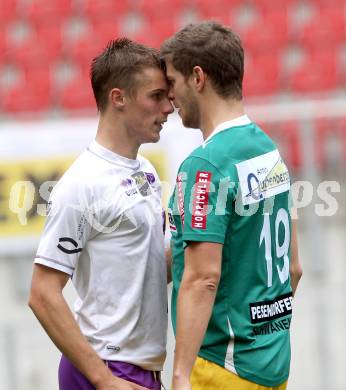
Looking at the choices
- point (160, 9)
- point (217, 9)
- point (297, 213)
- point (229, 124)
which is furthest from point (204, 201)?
point (160, 9)

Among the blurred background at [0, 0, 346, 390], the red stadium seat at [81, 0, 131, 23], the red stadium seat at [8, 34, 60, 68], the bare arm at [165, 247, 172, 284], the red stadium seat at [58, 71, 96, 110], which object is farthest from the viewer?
the red stadium seat at [81, 0, 131, 23]

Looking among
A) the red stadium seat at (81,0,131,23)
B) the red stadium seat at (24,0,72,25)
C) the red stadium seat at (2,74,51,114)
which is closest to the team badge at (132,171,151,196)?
the red stadium seat at (2,74,51,114)

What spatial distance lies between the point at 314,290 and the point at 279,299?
2.11m

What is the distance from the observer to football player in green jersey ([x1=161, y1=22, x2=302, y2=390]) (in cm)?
249

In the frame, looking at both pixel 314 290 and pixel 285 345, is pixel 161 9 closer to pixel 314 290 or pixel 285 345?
pixel 314 290

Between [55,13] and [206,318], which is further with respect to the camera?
[55,13]

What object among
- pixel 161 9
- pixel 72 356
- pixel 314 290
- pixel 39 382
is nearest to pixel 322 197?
Answer: pixel 314 290

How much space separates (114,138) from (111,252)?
0.36m

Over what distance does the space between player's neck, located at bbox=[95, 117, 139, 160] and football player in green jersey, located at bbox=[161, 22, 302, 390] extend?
0.20 metres

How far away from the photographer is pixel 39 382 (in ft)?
15.8

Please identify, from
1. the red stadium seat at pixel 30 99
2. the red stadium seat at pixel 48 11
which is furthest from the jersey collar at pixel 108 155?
the red stadium seat at pixel 48 11

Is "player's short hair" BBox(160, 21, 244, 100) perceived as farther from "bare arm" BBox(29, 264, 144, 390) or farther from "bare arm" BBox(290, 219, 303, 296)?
"bare arm" BBox(29, 264, 144, 390)

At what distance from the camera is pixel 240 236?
2.57 metres

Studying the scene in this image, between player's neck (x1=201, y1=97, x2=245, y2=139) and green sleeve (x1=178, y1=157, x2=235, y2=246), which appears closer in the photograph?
green sleeve (x1=178, y1=157, x2=235, y2=246)
